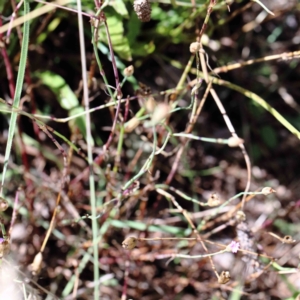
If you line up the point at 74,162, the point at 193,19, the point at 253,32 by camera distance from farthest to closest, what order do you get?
the point at 253,32, the point at 74,162, the point at 193,19

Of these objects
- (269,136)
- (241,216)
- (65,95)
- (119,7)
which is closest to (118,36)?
(119,7)

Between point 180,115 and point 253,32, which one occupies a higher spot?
point 253,32

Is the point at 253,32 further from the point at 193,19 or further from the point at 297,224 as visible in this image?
the point at 297,224

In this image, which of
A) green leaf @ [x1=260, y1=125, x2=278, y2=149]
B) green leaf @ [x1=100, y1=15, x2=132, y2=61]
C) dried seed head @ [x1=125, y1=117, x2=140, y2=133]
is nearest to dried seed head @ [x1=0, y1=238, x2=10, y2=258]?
dried seed head @ [x1=125, y1=117, x2=140, y2=133]

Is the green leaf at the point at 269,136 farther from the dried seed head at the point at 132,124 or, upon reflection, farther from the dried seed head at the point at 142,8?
the dried seed head at the point at 142,8

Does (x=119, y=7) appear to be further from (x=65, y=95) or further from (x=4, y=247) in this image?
(x=4, y=247)

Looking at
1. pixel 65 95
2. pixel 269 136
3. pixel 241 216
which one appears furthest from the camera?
pixel 269 136

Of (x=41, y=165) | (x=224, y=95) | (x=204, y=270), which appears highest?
(x=224, y=95)

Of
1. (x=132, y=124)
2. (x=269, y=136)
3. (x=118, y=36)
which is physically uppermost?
(x=118, y=36)

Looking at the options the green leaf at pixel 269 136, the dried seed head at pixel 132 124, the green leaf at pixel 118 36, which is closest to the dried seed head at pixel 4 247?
the dried seed head at pixel 132 124

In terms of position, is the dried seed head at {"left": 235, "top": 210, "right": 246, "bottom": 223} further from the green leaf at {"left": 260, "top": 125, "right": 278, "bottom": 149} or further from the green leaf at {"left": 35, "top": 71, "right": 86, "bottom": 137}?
the green leaf at {"left": 260, "top": 125, "right": 278, "bottom": 149}

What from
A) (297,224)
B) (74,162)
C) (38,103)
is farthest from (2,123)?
(297,224)
